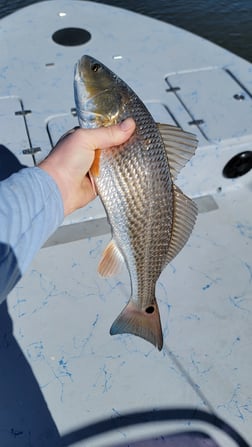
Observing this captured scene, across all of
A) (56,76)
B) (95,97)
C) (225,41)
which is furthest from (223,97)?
(225,41)

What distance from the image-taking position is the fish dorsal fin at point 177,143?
1910 millimetres

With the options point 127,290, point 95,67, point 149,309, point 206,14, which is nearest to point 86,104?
point 95,67

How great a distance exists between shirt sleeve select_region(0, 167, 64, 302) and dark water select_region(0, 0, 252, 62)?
7.86 metres

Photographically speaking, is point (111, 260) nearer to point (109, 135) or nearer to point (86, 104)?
point (109, 135)

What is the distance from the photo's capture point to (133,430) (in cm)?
235

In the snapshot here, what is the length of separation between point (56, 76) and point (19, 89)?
1.10 ft

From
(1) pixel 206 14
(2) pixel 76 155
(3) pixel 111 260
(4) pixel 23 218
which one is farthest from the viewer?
(1) pixel 206 14

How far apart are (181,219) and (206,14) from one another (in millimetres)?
8616

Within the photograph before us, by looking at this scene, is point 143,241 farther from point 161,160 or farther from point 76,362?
point 76,362

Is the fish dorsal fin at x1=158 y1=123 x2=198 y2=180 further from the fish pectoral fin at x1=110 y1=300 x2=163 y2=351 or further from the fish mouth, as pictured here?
the fish pectoral fin at x1=110 y1=300 x2=163 y2=351

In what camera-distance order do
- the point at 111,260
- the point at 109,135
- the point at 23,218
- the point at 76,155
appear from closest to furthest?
the point at 23,218, the point at 109,135, the point at 76,155, the point at 111,260

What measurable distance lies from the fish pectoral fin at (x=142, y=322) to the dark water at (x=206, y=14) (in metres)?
7.64

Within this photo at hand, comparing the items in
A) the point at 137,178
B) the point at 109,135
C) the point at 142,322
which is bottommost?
the point at 142,322

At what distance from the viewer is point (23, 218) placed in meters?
1.64
